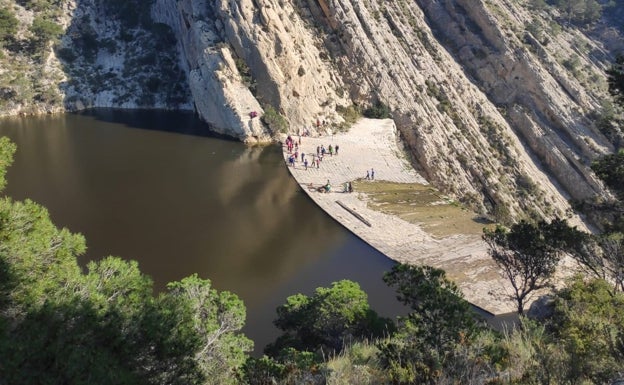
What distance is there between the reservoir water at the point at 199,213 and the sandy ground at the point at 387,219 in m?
1.11

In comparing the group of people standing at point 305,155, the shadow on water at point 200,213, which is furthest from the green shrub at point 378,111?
the shadow on water at point 200,213

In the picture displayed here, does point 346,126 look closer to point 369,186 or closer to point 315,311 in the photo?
point 369,186

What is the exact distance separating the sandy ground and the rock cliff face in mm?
4756

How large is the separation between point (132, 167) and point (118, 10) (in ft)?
120

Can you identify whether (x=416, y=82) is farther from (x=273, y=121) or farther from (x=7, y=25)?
(x=7, y=25)

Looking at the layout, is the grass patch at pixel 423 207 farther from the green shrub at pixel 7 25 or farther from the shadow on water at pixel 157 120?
the green shrub at pixel 7 25

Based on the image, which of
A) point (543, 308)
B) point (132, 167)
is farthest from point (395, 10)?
point (543, 308)

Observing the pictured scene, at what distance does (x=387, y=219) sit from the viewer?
26.5m

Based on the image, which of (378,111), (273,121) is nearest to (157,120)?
(273,121)

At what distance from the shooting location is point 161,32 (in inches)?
2258

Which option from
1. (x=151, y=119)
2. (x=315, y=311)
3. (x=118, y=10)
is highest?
(x=118, y=10)

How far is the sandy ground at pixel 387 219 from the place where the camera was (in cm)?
2048

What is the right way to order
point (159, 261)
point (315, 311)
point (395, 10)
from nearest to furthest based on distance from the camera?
point (315, 311) → point (159, 261) → point (395, 10)

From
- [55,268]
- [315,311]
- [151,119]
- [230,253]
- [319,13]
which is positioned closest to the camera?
[55,268]
